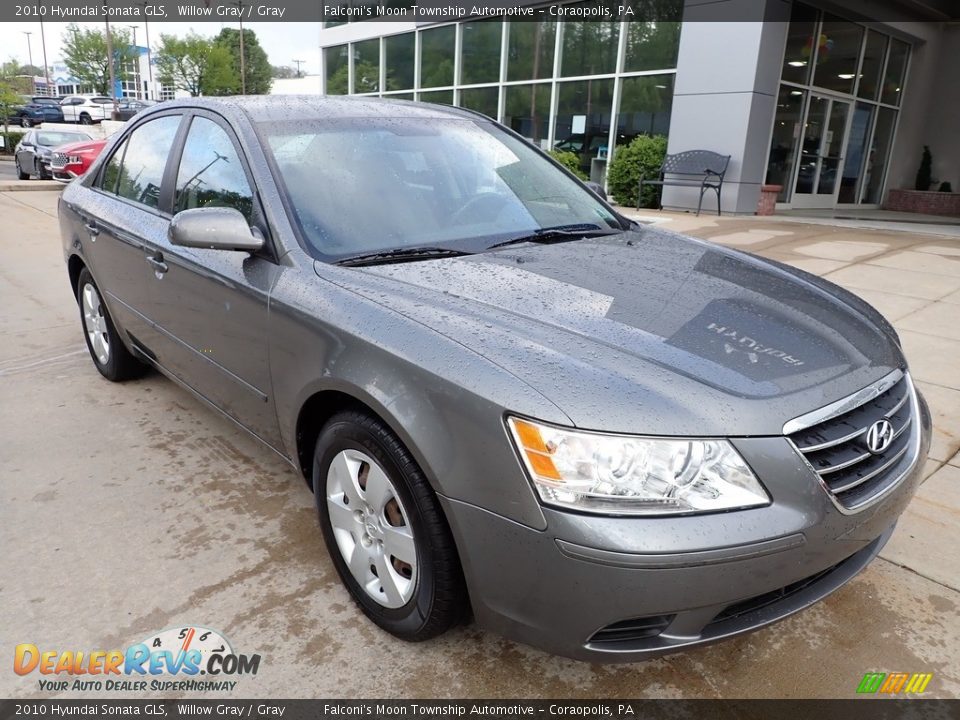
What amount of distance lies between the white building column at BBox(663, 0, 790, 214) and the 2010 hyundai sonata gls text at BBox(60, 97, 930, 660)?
32.3 feet

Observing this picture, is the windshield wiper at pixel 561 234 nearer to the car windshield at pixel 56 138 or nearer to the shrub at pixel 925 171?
the shrub at pixel 925 171

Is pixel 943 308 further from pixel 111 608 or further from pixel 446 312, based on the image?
pixel 111 608

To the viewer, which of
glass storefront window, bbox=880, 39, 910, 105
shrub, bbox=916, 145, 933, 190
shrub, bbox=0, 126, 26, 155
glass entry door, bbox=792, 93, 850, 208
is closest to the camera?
glass entry door, bbox=792, 93, 850, 208

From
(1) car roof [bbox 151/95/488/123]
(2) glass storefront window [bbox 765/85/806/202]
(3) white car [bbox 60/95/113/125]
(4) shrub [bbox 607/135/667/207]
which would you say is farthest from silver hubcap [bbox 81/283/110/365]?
A: (3) white car [bbox 60/95/113/125]

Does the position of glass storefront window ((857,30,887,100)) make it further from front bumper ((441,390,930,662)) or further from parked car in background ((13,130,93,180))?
parked car in background ((13,130,93,180))

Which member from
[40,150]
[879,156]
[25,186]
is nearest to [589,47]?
[879,156]

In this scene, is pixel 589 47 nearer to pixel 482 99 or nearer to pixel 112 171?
pixel 482 99

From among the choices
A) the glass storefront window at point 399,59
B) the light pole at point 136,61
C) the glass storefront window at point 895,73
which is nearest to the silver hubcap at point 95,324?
the glass storefront window at point 895,73

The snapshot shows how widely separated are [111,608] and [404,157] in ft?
6.24

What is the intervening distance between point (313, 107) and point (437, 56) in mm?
16587

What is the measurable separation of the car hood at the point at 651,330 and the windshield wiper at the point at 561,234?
8cm

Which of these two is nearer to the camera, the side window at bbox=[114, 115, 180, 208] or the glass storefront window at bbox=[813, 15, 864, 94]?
the side window at bbox=[114, 115, 180, 208]

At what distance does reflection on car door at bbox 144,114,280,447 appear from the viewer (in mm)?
2537

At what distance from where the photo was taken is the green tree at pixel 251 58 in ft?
230
